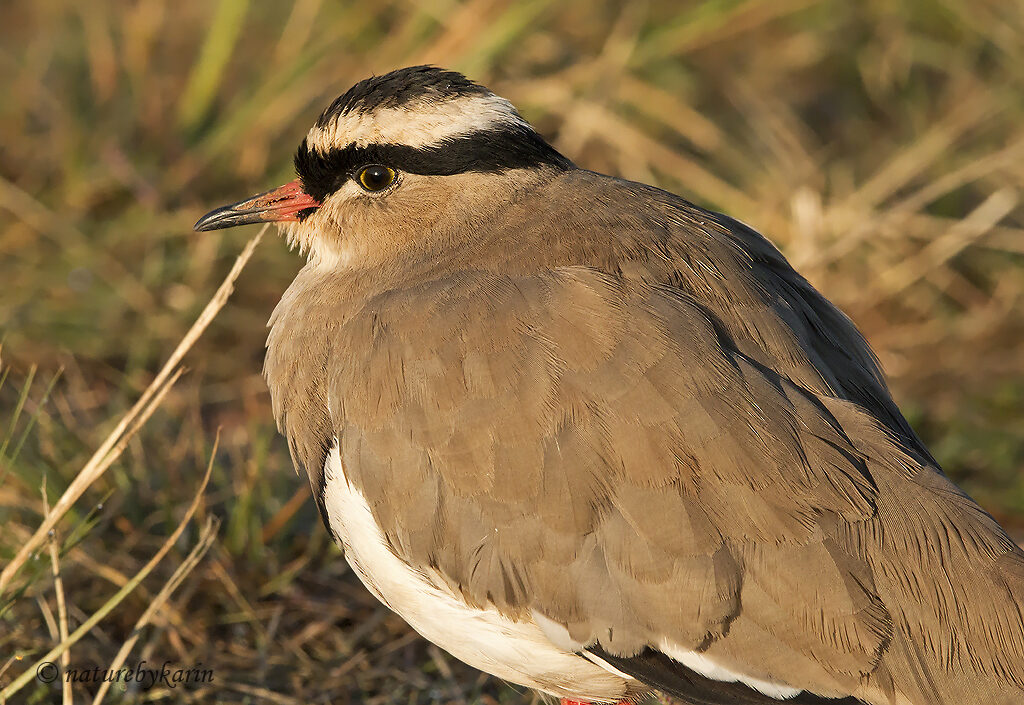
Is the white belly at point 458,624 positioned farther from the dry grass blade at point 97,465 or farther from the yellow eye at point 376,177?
the yellow eye at point 376,177

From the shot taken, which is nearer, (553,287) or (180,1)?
(553,287)

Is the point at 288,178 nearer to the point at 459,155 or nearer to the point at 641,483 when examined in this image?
the point at 459,155

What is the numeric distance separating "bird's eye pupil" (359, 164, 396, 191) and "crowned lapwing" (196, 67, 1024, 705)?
17.8 inches

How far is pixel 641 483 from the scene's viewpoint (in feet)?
10.5

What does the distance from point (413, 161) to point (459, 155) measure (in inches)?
6.1

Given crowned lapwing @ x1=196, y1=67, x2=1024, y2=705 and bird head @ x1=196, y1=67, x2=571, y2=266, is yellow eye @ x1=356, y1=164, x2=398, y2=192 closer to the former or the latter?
bird head @ x1=196, y1=67, x2=571, y2=266

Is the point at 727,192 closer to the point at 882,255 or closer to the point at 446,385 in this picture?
the point at 882,255

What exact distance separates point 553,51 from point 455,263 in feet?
12.4

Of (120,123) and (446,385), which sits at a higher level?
(446,385)

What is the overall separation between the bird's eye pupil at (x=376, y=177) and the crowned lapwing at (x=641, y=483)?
45cm

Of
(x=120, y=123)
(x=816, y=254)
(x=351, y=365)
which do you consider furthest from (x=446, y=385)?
(x=120, y=123)

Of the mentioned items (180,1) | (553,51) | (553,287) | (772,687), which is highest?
(553,287)

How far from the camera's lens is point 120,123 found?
668 centimetres

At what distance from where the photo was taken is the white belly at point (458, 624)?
3.42 meters
